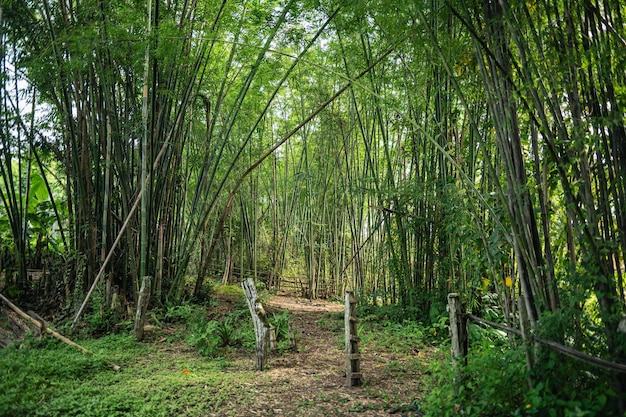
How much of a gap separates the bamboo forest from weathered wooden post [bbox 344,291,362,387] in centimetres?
1

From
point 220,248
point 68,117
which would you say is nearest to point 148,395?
point 68,117

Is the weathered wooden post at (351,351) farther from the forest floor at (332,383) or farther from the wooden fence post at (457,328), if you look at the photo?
the wooden fence post at (457,328)

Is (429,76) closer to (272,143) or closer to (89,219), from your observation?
(89,219)

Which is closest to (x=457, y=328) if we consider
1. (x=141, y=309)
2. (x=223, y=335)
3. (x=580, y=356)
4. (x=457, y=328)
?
(x=457, y=328)

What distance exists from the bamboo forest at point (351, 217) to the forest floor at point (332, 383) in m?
0.02

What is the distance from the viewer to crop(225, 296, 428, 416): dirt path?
2.44 metres

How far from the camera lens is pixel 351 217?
6285mm

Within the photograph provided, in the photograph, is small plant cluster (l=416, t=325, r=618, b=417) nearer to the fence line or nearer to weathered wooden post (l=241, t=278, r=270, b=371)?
the fence line

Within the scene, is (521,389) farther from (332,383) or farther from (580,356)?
(332,383)

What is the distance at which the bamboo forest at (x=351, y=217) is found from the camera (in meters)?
1.62

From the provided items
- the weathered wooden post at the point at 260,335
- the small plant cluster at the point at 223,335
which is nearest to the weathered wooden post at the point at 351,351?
the weathered wooden post at the point at 260,335

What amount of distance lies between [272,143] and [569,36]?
6.07 metres

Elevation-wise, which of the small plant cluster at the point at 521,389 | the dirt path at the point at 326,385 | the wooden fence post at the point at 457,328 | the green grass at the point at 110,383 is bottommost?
the dirt path at the point at 326,385

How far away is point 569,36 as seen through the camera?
1.64 m
